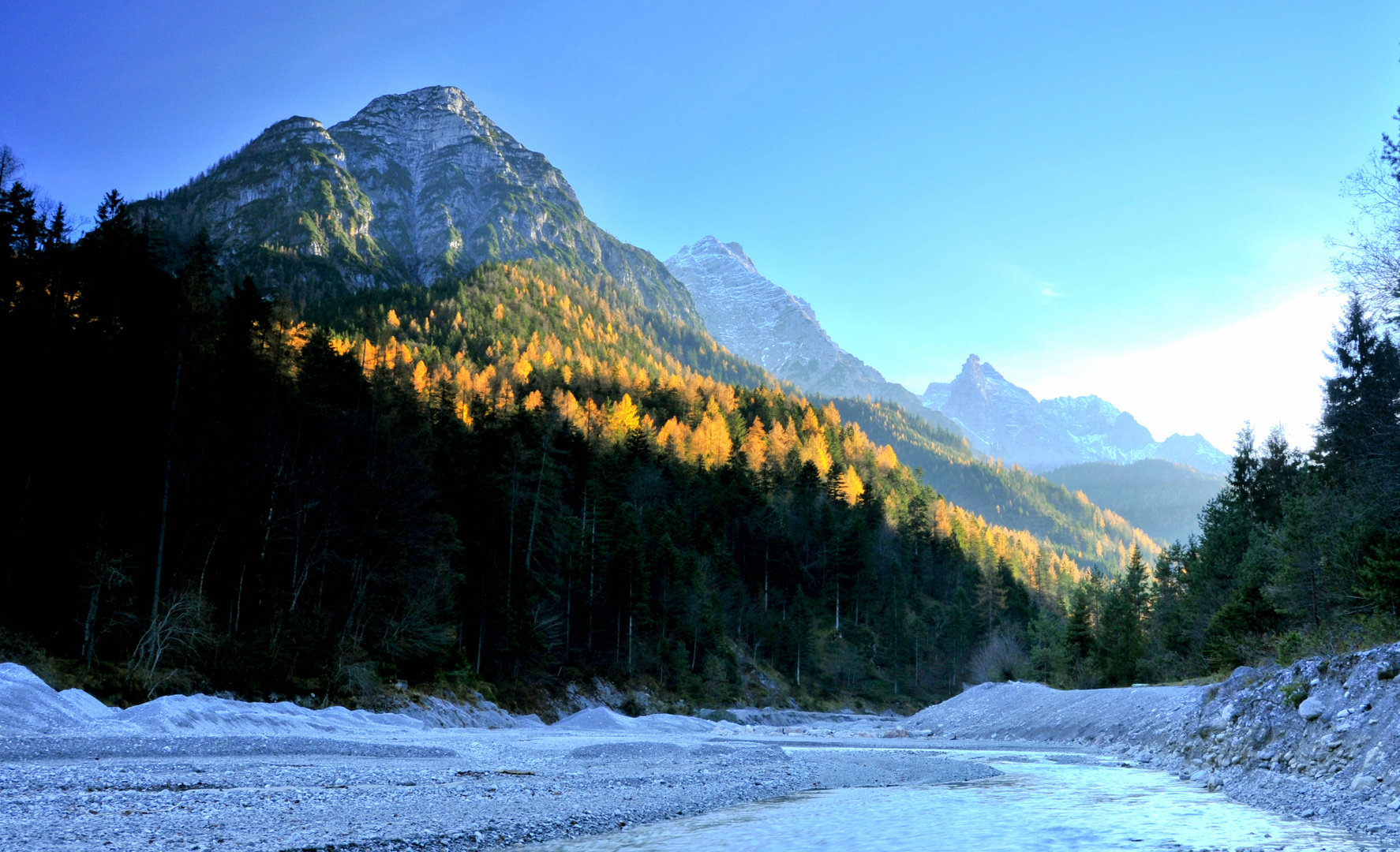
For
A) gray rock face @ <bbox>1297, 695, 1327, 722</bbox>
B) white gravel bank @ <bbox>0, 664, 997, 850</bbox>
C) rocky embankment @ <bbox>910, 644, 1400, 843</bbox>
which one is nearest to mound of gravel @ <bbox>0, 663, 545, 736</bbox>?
white gravel bank @ <bbox>0, 664, 997, 850</bbox>

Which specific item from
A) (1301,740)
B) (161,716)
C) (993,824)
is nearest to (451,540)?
(161,716)

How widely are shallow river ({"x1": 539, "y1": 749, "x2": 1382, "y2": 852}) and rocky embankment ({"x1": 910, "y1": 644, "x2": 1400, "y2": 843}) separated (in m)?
0.77

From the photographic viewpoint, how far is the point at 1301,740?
14.6 meters

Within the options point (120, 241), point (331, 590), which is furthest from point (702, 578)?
point (120, 241)

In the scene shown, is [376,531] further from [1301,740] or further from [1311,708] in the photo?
[1311,708]

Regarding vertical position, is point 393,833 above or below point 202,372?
below

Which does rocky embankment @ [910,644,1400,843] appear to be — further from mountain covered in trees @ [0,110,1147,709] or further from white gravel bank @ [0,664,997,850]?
mountain covered in trees @ [0,110,1147,709]

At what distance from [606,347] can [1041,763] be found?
150m

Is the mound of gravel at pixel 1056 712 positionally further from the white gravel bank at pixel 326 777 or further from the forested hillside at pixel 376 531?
the forested hillside at pixel 376 531

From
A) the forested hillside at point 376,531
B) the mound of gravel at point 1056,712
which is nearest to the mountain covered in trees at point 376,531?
the forested hillside at point 376,531

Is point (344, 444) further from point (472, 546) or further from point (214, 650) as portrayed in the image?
point (214, 650)

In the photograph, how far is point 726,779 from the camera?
18.2 meters

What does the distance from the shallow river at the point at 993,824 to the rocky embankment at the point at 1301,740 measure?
0.77m

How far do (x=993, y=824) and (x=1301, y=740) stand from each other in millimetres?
7469
